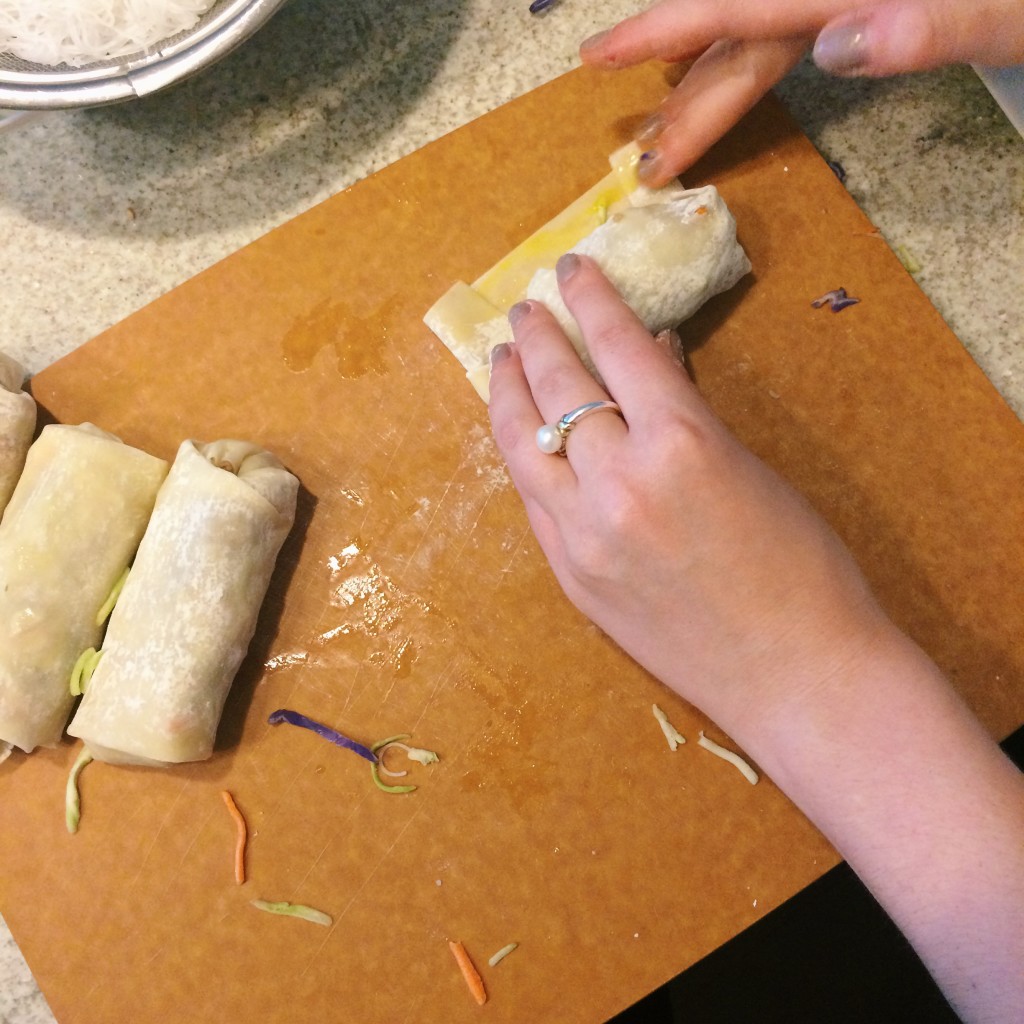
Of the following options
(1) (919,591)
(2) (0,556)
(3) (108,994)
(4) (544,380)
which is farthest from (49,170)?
(1) (919,591)

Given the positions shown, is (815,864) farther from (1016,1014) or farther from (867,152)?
(867,152)

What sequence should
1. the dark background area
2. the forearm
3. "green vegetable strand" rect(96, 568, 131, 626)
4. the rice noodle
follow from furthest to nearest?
the dark background area
"green vegetable strand" rect(96, 568, 131, 626)
the rice noodle
the forearm

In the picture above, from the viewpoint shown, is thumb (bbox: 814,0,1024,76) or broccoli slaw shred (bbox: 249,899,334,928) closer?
thumb (bbox: 814,0,1024,76)

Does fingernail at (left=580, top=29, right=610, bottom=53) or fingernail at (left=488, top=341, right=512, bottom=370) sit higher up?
fingernail at (left=580, top=29, right=610, bottom=53)

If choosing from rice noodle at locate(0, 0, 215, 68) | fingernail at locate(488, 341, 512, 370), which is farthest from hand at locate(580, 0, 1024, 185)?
rice noodle at locate(0, 0, 215, 68)

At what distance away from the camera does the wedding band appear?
3.64 ft

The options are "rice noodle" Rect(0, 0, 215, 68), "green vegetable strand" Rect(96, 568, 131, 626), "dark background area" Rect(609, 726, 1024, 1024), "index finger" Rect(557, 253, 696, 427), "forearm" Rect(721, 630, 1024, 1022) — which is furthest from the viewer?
"dark background area" Rect(609, 726, 1024, 1024)

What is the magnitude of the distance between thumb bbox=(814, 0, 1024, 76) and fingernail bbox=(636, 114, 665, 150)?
12.7 inches

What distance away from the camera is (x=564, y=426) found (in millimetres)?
1115

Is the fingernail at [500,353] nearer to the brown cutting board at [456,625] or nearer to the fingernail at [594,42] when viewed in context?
the brown cutting board at [456,625]

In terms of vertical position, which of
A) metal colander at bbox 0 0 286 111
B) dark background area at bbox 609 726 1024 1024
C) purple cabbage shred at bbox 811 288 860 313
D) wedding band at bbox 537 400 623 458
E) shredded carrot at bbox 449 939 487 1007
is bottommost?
dark background area at bbox 609 726 1024 1024

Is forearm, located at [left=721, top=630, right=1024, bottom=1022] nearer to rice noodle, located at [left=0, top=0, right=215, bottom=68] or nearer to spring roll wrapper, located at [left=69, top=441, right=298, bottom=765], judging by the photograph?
spring roll wrapper, located at [left=69, top=441, right=298, bottom=765]

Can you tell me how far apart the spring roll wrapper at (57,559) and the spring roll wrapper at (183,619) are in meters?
0.05

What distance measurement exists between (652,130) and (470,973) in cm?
131
